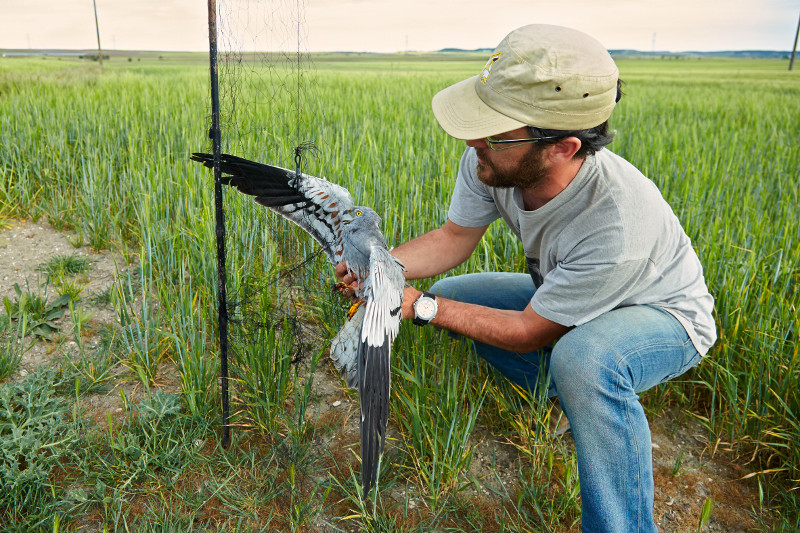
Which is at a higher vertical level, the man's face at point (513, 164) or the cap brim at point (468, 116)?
the cap brim at point (468, 116)

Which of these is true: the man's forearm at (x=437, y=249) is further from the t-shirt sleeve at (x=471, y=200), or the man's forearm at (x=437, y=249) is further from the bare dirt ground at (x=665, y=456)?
the bare dirt ground at (x=665, y=456)

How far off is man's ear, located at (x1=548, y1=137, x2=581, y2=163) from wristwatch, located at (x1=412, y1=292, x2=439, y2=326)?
1.87 feet

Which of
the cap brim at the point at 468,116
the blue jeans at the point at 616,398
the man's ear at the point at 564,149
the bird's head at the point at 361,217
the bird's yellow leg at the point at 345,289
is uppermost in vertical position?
the cap brim at the point at 468,116

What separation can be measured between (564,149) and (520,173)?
147 mm

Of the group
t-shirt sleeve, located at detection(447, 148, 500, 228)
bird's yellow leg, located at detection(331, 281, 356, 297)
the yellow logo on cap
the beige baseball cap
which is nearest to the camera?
the beige baseball cap

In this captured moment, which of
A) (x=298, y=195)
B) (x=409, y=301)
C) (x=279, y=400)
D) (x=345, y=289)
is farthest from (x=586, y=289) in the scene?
(x=279, y=400)

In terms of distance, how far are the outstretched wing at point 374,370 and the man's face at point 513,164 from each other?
524mm

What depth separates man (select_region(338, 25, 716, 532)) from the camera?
4.75 feet

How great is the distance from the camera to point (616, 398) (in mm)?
1478

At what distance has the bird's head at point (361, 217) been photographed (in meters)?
1.64

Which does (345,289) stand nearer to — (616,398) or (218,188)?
(218,188)

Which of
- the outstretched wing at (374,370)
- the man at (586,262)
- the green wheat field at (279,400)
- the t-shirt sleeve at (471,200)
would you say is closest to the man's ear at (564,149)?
the man at (586,262)

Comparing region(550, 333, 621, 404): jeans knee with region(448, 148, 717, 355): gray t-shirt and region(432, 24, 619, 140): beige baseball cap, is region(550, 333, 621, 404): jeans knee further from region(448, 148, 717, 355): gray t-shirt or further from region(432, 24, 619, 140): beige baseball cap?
region(432, 24, 619, 140): beige baseball cap

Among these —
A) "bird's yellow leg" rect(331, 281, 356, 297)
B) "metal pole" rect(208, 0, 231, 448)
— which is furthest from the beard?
"metal pole" rect(208, 0, 231, 448)
